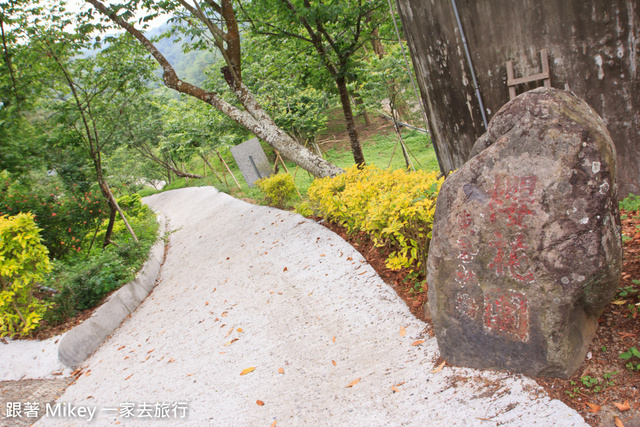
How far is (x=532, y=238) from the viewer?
2.49 meters

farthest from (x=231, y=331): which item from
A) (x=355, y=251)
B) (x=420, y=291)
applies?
(x=420, y=291)

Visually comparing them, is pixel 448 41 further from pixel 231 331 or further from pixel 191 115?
pixel 191 115

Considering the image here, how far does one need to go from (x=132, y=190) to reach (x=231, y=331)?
1682 cm

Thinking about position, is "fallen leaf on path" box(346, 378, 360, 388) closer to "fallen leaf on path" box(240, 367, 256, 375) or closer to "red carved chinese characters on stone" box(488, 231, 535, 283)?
"fallen leaf on path" box(240, 367, 256, 375)

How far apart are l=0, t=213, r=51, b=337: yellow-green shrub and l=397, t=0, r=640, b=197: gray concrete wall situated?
6.05 metres

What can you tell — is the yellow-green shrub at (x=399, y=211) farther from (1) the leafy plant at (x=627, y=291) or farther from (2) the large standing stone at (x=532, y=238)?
(1) the leafy plant at (x=627, y=291)

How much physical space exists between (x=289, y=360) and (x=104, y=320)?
380cm

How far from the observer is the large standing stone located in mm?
2367

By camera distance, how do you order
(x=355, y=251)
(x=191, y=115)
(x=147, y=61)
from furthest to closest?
1. (x=191, y=115)
2. (x=147, y=61)
3. (x=355, y=251)

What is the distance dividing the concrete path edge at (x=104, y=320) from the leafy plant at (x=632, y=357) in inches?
238

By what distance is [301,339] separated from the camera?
165 inches

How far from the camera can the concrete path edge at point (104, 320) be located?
18.0 ft

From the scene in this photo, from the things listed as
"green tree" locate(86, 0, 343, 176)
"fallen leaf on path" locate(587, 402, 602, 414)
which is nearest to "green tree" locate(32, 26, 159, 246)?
"green tree" locate(86, 0, 343, 176)

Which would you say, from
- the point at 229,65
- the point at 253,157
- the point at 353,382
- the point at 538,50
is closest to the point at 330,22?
the point at 229,65
